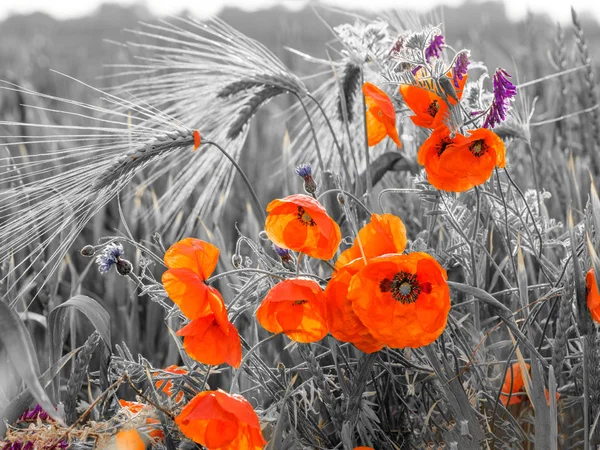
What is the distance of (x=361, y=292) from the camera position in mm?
662

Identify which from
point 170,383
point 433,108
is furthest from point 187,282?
point 433,108

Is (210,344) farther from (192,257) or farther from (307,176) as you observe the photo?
(307,176)

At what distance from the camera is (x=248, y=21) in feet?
55.4

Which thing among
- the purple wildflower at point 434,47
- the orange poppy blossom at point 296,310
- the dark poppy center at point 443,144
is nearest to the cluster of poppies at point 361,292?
the orange poppy blossom at point 296,310

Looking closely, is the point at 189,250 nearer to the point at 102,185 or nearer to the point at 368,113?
the point at 102,185

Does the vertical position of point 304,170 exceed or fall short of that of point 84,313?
it exceeds it

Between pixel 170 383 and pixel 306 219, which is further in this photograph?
pixel 170 383

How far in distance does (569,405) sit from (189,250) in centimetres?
51

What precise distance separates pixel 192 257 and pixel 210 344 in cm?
9

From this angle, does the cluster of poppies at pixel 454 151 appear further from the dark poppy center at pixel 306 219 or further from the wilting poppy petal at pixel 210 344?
the wilting poppy petal at pixel 210 344

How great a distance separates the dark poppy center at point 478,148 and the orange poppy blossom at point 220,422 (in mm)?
361

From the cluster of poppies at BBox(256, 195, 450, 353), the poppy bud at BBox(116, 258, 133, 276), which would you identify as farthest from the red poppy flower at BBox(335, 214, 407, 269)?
the poppy bud at BBox(116, 258, 133, 276)

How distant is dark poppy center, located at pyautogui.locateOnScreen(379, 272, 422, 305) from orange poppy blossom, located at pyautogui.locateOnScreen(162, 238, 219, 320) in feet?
0.58

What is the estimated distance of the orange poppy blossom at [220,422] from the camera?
0.66 meters
